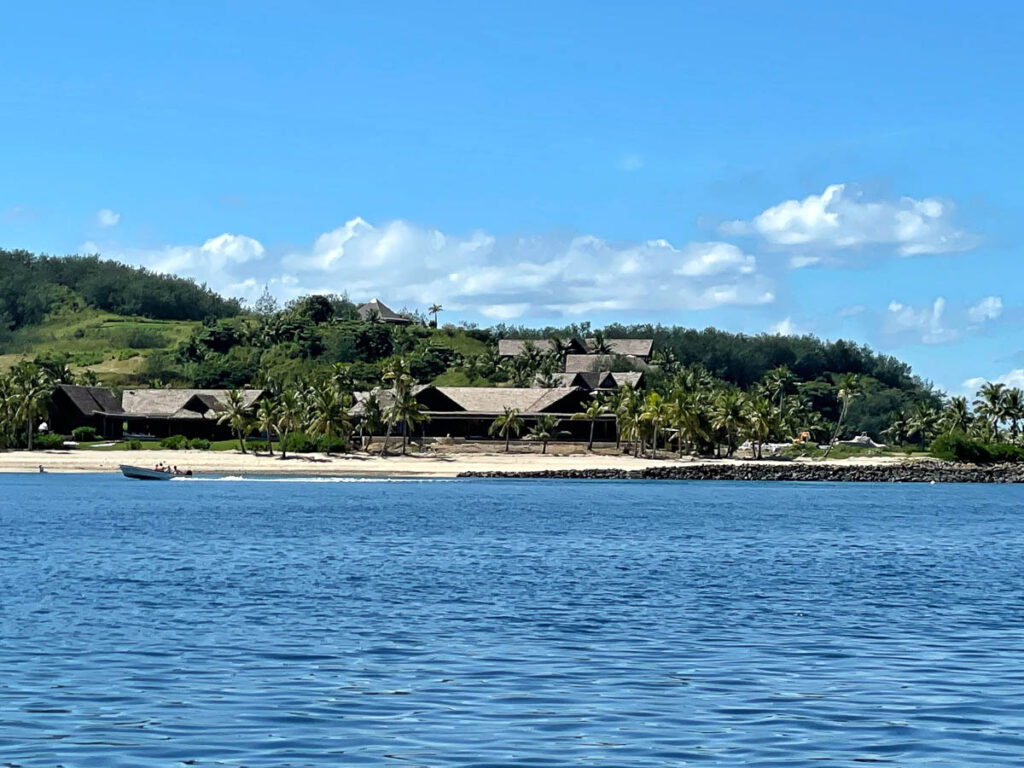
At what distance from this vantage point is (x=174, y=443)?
110938mm

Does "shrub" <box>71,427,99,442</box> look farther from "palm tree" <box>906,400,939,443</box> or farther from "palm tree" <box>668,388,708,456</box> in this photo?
"palm tree" <box>906,400,939,443</box>

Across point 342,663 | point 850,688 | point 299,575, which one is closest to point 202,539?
point 299,575

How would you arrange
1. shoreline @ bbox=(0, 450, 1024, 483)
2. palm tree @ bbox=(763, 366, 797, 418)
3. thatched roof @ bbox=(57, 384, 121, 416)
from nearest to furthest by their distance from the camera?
shoreline @ bbox=(0, 450, 1024, 483), thatched roof @ bbox=(57, 384, 121, 416), palm tree @ bbox=(763, 366, 797, 418)

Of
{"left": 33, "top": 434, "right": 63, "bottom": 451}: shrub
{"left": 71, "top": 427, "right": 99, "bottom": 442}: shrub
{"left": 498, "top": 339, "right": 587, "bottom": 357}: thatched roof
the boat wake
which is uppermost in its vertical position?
{"left": 498, "top": 339, "right": 587, "bottom": 357}: thatched roof

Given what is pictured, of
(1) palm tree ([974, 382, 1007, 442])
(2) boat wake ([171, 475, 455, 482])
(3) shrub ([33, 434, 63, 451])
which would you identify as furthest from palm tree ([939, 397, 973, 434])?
(3) shrub ([33, 434, 63, 451])

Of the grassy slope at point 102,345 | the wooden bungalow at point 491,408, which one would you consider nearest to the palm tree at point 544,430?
the wooden bungalow at point 491,408

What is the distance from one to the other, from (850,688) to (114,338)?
17513 centimetres

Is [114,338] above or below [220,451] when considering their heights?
above

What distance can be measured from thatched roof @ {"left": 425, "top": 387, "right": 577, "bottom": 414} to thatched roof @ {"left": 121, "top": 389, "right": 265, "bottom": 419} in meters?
17.7

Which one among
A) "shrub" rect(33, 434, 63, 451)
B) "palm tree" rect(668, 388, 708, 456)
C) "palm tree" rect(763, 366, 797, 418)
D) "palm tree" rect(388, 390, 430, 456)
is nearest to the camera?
"palm tree" rect(388, 390, 430, 456)

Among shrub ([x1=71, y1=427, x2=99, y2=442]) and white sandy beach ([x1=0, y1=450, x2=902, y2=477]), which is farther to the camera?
shrub ([x1=71, y1=427, x2=99, y2=442])

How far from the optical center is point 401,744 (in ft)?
49.6

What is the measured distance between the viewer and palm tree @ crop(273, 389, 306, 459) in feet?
332

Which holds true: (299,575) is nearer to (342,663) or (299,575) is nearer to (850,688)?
(342,663)
